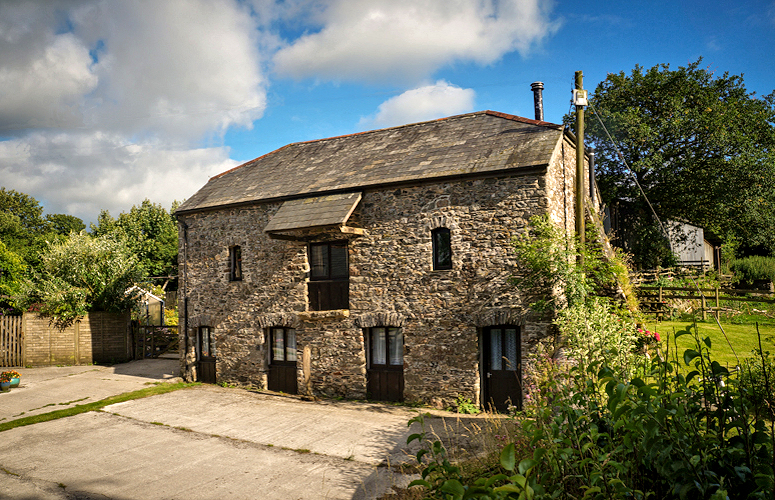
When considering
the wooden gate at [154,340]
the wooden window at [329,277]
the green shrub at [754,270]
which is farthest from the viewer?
the green shrub at [754,270]

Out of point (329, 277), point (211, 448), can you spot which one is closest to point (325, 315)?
point (329, 277)

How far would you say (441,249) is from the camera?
37.8ft

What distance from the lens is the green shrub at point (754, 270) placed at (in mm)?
24403

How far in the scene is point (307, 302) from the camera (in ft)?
43.2

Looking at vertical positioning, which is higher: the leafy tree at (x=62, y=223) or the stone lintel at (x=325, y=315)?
the leafy tree at (x=62, y=223)

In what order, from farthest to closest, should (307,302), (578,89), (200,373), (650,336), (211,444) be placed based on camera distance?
(200,373), (307,302), (578,89), (650,336), (211,444)

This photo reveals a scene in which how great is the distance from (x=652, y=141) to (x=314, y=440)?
2008cm

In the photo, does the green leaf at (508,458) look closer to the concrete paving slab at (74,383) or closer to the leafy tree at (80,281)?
the concrete paving slab at (74,383)

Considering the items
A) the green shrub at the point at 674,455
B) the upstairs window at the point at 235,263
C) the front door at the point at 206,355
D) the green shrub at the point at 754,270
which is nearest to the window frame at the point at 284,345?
the upstairs window at the point at 235,263

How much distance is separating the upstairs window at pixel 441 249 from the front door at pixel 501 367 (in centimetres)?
182

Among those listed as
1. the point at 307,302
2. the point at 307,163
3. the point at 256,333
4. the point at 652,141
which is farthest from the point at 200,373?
the point at 652,141

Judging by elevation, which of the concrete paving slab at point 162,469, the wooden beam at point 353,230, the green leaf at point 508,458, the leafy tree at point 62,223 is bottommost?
the concrete paving slab at point 162,469

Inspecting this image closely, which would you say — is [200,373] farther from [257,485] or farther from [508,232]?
[508,232]

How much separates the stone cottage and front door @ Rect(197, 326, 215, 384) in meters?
0.04
